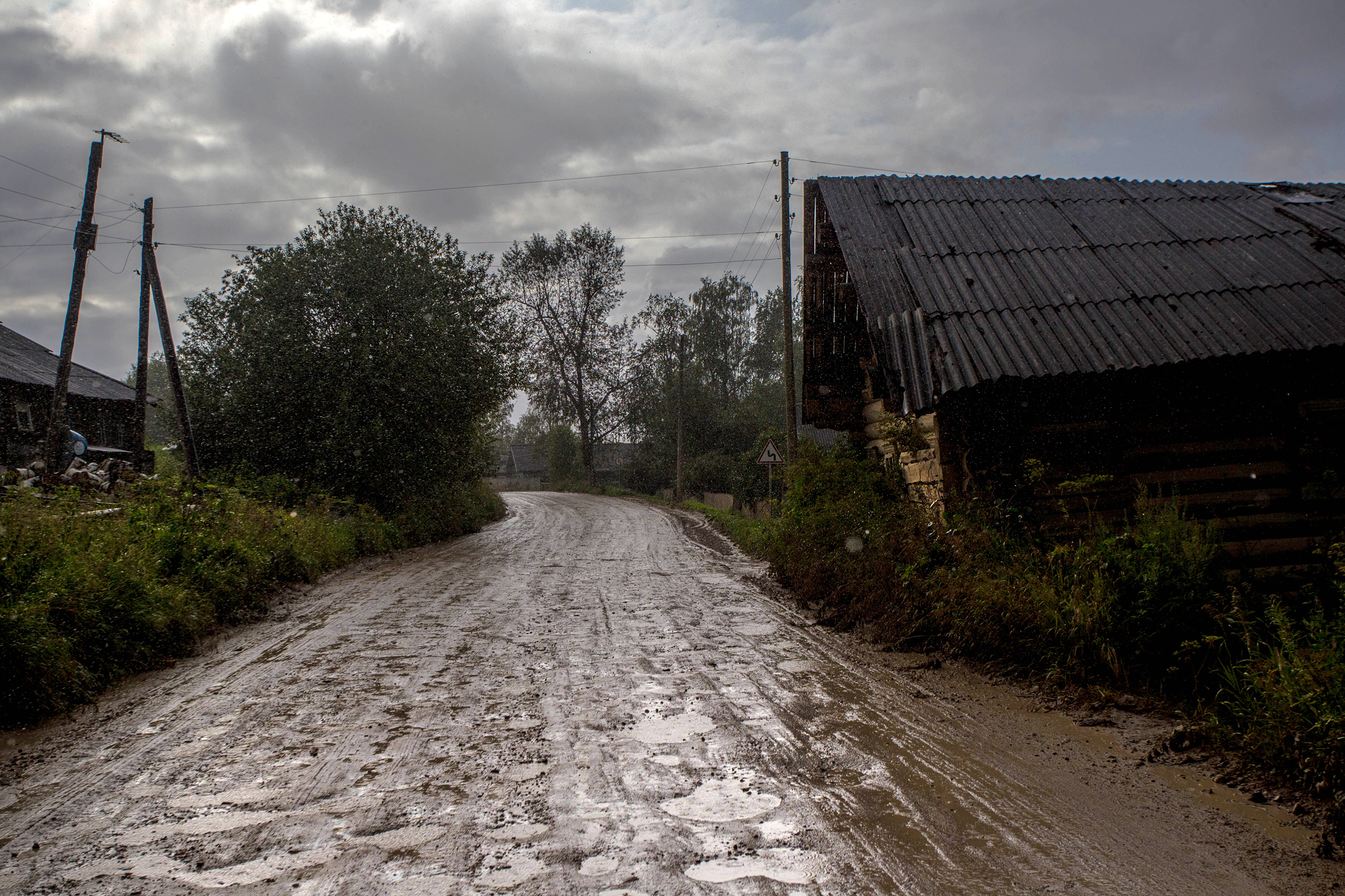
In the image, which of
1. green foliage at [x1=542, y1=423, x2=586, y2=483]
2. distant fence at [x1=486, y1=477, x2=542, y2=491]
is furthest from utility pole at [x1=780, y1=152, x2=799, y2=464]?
distant fence at [x1=486, y1=477, x2=542, y2=491]

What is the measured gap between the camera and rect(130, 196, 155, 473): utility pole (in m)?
14.9

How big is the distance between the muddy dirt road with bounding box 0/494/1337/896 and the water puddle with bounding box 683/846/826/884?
0.05 ft

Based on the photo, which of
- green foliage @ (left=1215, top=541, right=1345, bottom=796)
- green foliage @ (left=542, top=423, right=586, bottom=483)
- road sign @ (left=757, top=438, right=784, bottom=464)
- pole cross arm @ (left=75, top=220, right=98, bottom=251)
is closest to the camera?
green foliage @ (left=1215, top=541, right=1345, bottom=796)

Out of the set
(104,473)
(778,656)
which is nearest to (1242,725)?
(778,656)

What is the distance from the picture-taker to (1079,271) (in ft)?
30.0

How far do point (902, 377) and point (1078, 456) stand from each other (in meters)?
1.91

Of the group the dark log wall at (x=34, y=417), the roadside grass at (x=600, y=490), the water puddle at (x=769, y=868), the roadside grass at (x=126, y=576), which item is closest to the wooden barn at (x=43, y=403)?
the dark log wall at (x=34, y=417)

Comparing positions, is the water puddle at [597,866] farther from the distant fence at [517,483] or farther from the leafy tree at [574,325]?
the distant fence at [517,483]

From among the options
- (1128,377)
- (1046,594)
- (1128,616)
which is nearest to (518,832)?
(1046,594)

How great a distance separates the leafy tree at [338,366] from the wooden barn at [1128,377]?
12.6 meters

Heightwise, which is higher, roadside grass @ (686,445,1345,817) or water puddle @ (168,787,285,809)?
roadside grass @ (686,445,1345,817)

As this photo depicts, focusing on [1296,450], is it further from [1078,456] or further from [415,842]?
[415,842]

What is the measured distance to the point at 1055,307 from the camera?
8469 mm

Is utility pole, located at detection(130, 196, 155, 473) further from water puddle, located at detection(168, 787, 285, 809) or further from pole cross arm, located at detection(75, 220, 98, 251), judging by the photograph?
water puddle, located at detection(168, 787, 285, 809)
